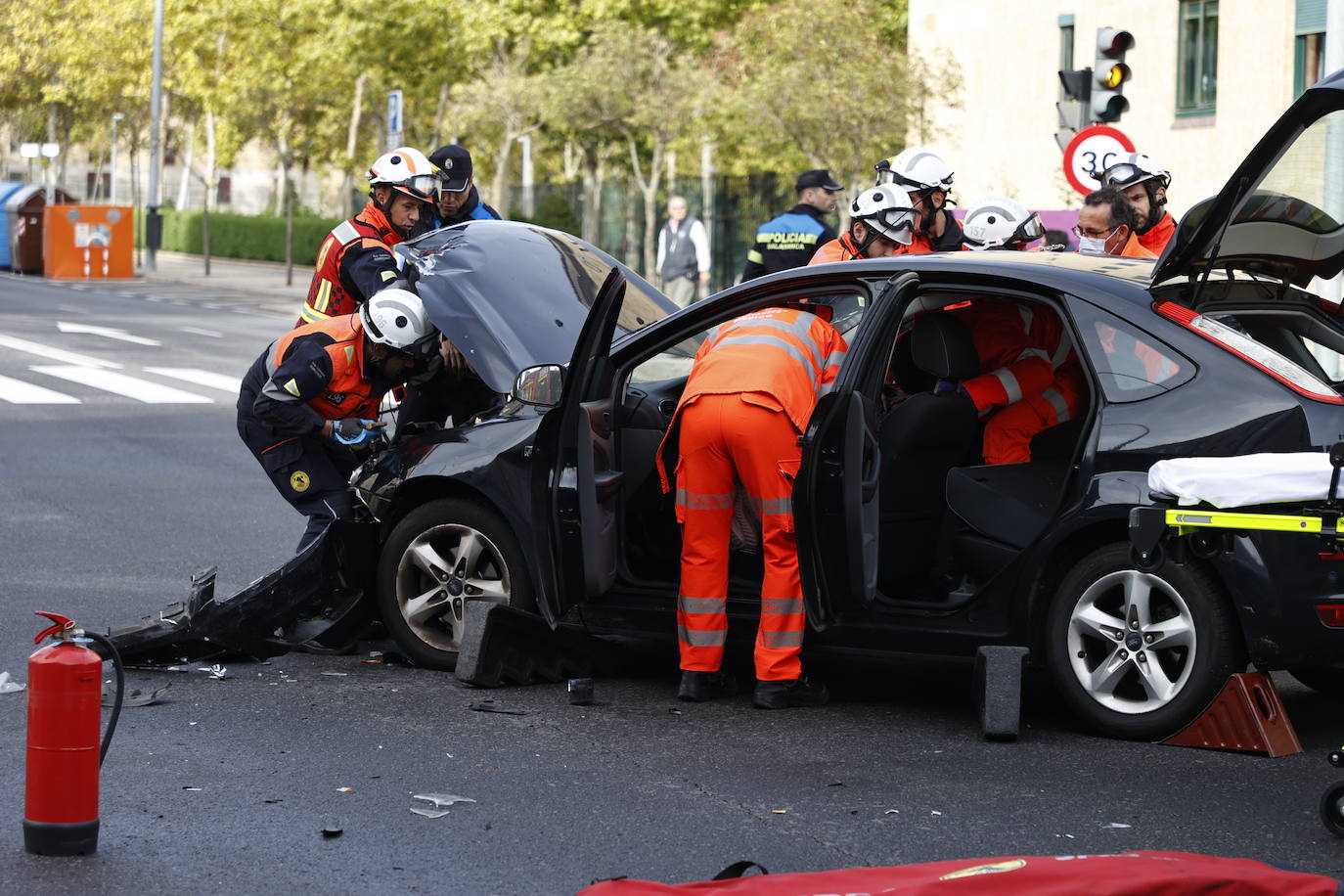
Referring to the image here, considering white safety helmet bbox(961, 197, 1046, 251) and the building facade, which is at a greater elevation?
the building facade

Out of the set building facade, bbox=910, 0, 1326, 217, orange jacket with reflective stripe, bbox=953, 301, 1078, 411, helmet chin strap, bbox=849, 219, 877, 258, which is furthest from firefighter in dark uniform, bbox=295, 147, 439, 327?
building facade, bbox=910, 0, 1326, 217

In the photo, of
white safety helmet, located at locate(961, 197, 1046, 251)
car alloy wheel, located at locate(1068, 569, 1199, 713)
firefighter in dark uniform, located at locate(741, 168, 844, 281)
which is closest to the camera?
car alloy wheel, located at locate(1068, 569, 1199, 713)

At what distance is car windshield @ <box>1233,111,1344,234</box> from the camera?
561cm

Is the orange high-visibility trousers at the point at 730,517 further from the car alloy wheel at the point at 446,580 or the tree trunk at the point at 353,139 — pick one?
the tree trunk at the point at 353,139

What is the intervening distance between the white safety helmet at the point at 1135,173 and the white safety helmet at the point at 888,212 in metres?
1.73

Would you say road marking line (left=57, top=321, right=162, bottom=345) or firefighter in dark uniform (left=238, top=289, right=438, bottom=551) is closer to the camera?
firefighter in dark uniform (left=238, top=289, right=438, bottom=551)

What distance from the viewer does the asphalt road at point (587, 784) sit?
4762mm

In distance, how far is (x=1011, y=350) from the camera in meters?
6.78

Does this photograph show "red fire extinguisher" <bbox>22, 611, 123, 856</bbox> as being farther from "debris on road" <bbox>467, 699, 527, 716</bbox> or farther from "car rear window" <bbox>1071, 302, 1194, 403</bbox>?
"car rear window" <bbox>1071, 302, 1194, 403</bbox>

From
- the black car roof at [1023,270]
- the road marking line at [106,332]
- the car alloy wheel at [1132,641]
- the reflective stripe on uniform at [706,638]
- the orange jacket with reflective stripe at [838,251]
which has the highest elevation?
the orange jacket with reflective stripe at [838,251]

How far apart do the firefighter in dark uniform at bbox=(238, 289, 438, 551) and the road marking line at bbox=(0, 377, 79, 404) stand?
32.6 feet

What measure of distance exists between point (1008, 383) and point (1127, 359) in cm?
78

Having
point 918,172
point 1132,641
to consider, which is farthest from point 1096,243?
point 1132,641

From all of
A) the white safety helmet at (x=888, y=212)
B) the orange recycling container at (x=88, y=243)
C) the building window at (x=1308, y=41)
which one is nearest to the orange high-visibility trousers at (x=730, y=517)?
the white safety helmet at (x=888, y=212)
